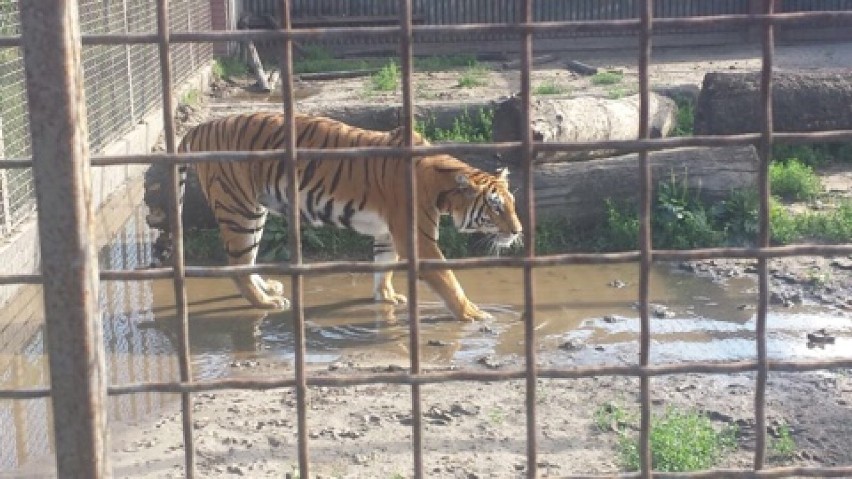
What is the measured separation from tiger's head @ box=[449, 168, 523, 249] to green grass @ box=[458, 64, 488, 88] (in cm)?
798

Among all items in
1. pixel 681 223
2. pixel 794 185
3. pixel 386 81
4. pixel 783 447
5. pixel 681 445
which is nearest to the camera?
pixel 681 445

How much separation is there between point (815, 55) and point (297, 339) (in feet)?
50.9

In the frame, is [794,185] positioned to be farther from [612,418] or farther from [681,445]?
[681,445]

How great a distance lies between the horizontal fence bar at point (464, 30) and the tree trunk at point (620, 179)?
17.4 feet

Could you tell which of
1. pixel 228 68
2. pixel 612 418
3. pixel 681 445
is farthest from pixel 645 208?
pixel 228 68

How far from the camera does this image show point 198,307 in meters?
7.52

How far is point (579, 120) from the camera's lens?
9633 mm

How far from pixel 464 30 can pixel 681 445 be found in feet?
7.08

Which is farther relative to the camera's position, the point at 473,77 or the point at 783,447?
the point at 473,77

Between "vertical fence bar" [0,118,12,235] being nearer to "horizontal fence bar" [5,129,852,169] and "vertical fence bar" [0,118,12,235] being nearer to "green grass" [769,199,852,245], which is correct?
"horizontal fence bar" [5,129,852,169]

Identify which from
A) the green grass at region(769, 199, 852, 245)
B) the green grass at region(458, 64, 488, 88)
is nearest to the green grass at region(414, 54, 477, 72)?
the green grass at region(458, 64, 488, 88)

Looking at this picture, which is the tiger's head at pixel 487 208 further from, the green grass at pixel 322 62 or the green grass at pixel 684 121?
the green grass at pixel 322 62

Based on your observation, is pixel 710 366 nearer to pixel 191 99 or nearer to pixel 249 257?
pixel 249 257

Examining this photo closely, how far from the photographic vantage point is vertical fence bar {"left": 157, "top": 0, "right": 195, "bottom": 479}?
3055 mm
